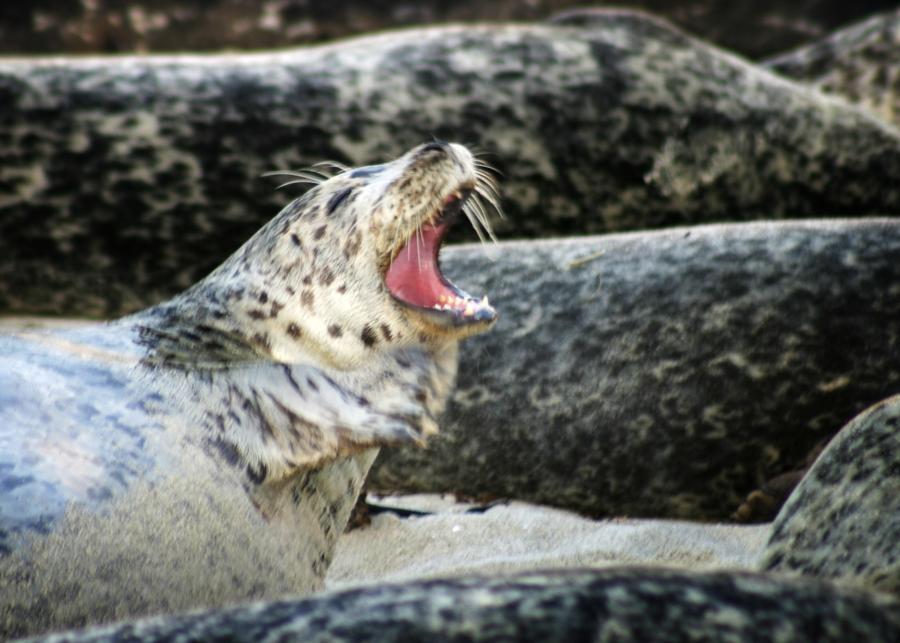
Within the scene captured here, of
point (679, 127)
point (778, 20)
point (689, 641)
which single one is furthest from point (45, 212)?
point (778, 20)

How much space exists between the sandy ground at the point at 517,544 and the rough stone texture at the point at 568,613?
120cm

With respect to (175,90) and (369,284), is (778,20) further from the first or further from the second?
(369,284)

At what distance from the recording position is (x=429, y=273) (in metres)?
2.55

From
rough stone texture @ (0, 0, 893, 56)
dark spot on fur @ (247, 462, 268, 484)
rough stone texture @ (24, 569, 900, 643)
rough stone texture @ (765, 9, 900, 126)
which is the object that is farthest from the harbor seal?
rough stone texture @ (0, 0, 893, 56)

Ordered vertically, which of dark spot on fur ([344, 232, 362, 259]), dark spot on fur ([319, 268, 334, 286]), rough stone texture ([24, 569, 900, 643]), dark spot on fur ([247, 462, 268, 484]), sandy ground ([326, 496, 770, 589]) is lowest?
sandy ground ([326, 496, 770, 589])

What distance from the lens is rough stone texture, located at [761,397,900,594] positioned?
6.11ft

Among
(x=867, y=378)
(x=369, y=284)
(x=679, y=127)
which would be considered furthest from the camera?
(x=679, y=127)

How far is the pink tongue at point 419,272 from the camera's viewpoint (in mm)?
2520

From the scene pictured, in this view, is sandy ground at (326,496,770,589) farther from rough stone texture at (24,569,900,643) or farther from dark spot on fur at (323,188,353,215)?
rough stone texture at (24,569,900,643)

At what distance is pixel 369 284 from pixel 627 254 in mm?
1321

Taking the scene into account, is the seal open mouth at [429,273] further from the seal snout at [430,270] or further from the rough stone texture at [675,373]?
the rough stone texture at [675,373]

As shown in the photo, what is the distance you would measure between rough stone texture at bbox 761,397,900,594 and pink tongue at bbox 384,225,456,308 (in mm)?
781

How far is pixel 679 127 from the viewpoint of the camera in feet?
16.2

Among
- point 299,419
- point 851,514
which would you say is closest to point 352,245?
point 299,419
